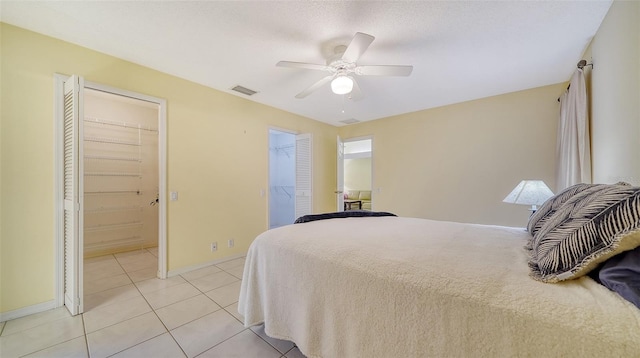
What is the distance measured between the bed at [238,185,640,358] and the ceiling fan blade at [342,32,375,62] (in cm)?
141

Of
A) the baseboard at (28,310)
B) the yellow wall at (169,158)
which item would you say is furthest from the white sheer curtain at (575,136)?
the baseboard at (28,310)

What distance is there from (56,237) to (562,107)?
556 cm

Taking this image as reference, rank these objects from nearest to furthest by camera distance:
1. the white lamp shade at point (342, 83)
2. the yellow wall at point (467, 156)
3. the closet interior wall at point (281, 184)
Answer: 1. the white lamp shade at point (342, 83)
2. the yellow wall at point (467, 156)
3. the closet interior wall at point (281, 184)

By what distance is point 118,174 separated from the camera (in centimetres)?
377

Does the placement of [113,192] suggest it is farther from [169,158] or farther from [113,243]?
[169,158]

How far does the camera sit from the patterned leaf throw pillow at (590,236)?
0.74 metres

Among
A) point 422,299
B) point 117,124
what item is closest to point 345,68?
point 422,299

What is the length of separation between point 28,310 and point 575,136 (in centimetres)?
536

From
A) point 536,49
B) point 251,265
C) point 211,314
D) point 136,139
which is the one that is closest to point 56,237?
point 211,314

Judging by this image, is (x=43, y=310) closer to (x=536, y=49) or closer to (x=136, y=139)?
(x=136, y=139)

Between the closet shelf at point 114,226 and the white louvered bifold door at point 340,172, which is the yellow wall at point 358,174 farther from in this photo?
the closet shelf at point 114,226

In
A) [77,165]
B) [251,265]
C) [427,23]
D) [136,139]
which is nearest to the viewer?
[251,265]

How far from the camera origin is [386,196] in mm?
4520

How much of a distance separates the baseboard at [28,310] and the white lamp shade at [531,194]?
15.4ft
